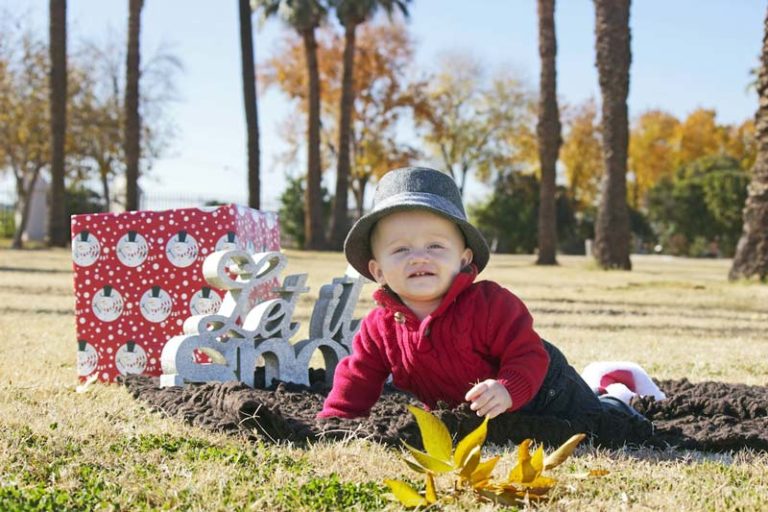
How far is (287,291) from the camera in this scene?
4.55 meters

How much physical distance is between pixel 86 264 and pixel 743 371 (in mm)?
3964

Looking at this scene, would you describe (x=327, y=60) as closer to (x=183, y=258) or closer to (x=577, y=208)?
(x=577, y=208)

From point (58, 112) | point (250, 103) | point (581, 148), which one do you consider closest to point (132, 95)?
point (58, 112)

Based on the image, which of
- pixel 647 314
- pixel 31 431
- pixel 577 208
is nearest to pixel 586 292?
pixel 647 314

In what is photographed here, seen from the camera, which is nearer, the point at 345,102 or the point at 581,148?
the point at 345,102

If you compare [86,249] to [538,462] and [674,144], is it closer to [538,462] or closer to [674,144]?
[538,462]

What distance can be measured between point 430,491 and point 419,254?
109cm

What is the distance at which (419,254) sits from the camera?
309cm

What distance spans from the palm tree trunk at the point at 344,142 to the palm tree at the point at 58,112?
9.21 m

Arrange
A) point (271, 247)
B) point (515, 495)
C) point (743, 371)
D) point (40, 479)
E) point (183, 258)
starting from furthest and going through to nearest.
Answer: point (271, 247), point (743, 371), point (183, 258), point (40, 479), point (515, 495)

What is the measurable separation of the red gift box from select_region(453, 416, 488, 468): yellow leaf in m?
2.89

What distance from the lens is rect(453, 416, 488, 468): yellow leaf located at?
7.32 feet

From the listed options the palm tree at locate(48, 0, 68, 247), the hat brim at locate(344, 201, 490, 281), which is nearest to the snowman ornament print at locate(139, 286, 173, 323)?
the hat brim at locate(344, 201, 490, 281)

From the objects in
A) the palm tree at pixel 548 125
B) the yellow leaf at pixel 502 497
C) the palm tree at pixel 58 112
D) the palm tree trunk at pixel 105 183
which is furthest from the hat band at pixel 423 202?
the palm tree trunk at pixel 105 183
